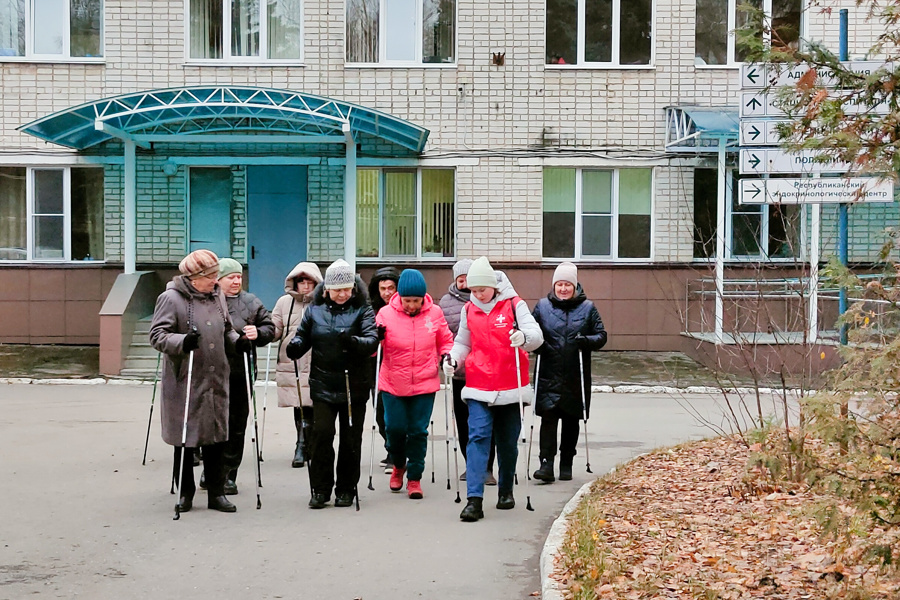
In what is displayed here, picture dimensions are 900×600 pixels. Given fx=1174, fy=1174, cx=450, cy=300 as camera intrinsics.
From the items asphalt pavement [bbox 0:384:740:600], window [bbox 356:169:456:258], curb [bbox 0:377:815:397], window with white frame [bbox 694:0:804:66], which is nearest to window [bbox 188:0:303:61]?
window [bbox 356:169:456:258]

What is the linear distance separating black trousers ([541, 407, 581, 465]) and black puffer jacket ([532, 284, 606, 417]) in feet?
0.23

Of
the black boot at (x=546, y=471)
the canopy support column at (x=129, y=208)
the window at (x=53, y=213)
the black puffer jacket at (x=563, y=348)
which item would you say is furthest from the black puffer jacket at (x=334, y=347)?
the window at (x=53, y=213)

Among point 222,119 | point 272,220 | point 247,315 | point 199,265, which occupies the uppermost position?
point 222,119

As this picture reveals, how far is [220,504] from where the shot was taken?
861 cm

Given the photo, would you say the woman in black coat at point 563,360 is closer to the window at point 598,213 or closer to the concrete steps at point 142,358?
the concrete steps at point 142,358

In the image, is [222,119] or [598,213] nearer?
[222,119]

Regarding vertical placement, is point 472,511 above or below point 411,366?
below

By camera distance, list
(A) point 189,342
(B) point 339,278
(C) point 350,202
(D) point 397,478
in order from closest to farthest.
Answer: (A) point 189,342 < (B) point 339,278 < (D) point 397,478 < (C) point 350,202

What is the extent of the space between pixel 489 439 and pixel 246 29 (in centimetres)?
1360

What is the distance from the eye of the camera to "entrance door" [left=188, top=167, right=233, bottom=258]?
2075 centimetres

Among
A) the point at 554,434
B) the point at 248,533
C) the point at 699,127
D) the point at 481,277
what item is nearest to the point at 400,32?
the point at 699,127

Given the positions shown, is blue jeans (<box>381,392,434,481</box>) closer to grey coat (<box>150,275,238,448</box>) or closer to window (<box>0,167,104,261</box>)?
grey coat (<box>150,275,238,448</box>)

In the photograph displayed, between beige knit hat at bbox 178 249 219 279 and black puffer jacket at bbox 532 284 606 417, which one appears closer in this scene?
beige knit hat at bbox 178 249 219 279

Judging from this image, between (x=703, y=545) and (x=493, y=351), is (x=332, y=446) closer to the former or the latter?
(x=493, y=351)
